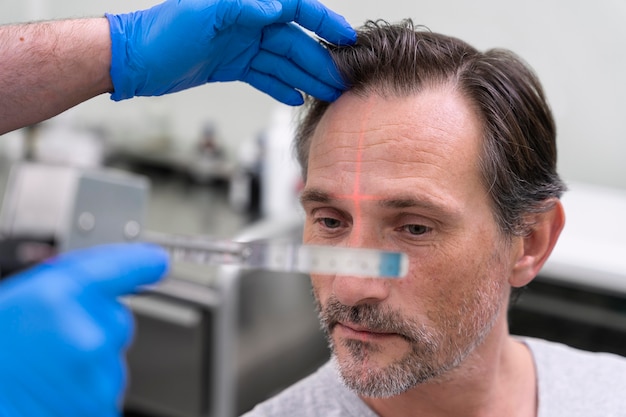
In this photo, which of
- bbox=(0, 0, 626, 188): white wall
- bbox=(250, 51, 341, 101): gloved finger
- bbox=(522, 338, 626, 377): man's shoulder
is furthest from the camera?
bbox=(0, 0, 626, 188): white wall

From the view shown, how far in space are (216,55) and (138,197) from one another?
0.33 meters

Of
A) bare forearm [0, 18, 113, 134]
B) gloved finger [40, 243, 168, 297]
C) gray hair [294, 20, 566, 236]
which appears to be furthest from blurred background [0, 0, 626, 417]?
gloved finger [40, 243, 168, 297]

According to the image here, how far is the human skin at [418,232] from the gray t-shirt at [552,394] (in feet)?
0.23

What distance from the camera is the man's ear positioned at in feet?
4.53

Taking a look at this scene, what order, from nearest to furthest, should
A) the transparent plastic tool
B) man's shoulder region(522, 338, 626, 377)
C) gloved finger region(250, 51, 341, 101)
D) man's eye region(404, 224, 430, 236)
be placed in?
the transparent plastic tool, man's eye region(404, 224, 430, 236), gloved finger region(250, 51, 341, 101), man's shoulder region(522, 338, 626, 377)

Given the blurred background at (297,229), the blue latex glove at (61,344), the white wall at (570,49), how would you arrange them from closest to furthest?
1. the blue latex glove at (61,344)
2. the blurred background at (297,229)
3. the white wall at (570,49)

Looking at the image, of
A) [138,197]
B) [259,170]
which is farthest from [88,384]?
[259,170]

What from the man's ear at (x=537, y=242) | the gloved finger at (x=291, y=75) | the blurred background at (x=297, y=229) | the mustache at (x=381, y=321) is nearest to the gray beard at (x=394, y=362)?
the mustache at (x=381, y=321)

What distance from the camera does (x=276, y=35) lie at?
1340 mm

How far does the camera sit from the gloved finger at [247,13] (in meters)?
1.23

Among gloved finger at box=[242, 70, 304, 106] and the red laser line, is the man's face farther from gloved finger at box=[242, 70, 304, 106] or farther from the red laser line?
gloved finger at box=[242, 70, 304, 106]

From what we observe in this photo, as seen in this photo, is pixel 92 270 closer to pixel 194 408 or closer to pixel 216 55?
pixel 216 55

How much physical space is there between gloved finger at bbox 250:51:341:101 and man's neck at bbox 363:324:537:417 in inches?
21.7

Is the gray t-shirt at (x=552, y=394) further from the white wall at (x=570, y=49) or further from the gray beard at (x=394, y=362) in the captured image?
the white wall at (x=570, y=49)
